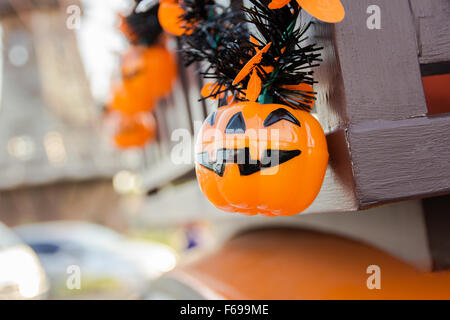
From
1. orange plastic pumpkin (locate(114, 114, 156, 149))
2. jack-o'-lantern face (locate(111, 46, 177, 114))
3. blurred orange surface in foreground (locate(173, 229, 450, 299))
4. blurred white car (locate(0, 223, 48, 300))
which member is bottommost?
blurred white car (locate(0, 223, 48, 300))

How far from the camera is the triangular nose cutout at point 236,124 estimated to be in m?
0.62

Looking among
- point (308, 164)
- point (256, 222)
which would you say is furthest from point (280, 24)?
point (256, 222)

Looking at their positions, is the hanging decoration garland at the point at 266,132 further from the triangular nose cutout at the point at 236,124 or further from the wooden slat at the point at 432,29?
the wooden slat at the point at 432,29

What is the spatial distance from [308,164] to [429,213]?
0.41m

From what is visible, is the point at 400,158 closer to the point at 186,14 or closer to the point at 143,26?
the point at 186,14

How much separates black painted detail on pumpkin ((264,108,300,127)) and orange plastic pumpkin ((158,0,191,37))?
381mm

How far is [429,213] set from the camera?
900mm

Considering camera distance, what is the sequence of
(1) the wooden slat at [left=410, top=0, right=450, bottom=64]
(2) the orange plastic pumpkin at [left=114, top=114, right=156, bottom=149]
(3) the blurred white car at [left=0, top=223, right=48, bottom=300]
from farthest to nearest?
(3) the blurred white car at [left=0, top=223, right=48, bottom=300] < (2) the orange plastic pumpkin at [left=114, top=114, right=156, bottom=149] < (1) the wooden slat at [left=410, top=0, right=450, bottom=64]

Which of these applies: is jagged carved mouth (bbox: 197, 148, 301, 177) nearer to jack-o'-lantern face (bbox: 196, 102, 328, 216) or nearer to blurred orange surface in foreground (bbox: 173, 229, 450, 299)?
jack-o'-lantern face (bbox: 196, 102, 328, 216)

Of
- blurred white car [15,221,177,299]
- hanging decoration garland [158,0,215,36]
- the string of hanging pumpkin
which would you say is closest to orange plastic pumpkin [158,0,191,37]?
hanging decoration garland [158,0,215,36]

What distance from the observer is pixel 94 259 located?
670cm

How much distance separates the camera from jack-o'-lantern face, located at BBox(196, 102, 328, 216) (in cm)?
62

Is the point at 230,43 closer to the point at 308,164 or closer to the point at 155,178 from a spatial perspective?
the point at 308,164

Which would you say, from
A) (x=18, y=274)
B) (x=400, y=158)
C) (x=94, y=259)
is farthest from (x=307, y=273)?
(x=94, y=259)
